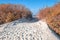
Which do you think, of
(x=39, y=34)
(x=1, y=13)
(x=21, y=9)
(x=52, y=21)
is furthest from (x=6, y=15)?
(x=39, y=34)

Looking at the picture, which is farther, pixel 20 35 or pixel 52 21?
pixel 52 21

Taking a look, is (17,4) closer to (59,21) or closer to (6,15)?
(6,15)

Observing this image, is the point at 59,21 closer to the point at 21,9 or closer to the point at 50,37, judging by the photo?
the point at 50,37

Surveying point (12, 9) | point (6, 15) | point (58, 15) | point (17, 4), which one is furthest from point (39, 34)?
point (17, 4)

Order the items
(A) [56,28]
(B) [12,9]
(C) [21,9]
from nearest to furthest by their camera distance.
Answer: (A) [56,28], (B) [12,9], (C) [21,9]

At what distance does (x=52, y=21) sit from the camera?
12.6 meters

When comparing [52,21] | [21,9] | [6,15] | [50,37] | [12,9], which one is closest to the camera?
[50,37]

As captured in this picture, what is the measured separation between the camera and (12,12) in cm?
1555

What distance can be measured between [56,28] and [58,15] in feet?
4.28

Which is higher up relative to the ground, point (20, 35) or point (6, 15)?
point (20, 35)

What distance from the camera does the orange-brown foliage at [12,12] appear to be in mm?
14312

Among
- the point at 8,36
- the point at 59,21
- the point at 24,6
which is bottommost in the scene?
the point at 24,6

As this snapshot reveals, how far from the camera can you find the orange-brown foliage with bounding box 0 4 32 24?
563 inches

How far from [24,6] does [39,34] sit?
731 cm
